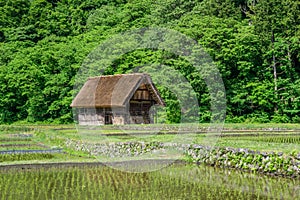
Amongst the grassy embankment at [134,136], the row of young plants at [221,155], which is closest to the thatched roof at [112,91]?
the grassy embankment at [134,136]

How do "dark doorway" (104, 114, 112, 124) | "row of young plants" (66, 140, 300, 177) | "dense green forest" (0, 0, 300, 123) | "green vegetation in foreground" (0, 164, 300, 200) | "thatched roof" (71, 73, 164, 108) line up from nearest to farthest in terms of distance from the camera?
"green vegetation in foreground" (0, 164, 300, 200) → "row of young plants" (66, 140, 300, 177) → "thatched roof" (71, 73, 164, 108) → "dark doorway" (104, 114, 112, 124) → "dense green forest" (0, 0, 300, 123)

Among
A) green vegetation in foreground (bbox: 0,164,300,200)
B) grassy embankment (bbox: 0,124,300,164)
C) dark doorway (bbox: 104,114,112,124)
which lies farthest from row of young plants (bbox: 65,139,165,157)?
dark doorway (bbox: 104,114,112,124)

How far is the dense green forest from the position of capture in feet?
121

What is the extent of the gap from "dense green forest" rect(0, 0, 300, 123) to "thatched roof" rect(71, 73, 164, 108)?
382 centimetres

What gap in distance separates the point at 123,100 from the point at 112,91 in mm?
2408

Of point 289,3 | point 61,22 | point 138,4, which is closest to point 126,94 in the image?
point 289,3

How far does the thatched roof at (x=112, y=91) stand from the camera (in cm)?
3319

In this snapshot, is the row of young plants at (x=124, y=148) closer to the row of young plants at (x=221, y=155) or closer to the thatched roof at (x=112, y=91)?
the row of young plants at (x=221, y=155)

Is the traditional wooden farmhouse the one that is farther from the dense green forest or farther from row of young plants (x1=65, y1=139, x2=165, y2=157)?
row of young plants (x1=65, y1=139, x2=165, y2=157)

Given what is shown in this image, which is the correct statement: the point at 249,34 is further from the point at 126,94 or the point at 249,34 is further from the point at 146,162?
the point at 146,162

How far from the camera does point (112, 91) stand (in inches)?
1362

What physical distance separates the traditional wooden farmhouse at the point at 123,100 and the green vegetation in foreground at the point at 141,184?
64.3 feet

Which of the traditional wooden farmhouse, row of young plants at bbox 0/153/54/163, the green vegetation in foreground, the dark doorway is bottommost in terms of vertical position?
the green vegetation in foreground

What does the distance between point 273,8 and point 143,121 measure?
1485 cm
